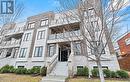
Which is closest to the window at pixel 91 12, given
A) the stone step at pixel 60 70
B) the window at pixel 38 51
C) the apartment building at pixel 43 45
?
the stone step at pixel 60 70

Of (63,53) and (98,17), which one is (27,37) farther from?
(98,17)

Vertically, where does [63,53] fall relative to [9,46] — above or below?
below

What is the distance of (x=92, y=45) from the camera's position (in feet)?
29.4

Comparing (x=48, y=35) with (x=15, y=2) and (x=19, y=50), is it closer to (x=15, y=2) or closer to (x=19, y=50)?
(x=19, y=50)

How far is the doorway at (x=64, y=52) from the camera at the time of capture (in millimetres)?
21264

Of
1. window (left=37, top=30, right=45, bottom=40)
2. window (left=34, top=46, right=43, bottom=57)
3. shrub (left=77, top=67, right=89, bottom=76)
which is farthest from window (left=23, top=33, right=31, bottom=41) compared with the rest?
shrub (left=77, top=67, right=89, bottom=76)

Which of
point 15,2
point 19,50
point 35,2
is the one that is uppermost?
point 15,2

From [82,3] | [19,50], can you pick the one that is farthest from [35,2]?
[19,50]

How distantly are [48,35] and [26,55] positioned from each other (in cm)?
548

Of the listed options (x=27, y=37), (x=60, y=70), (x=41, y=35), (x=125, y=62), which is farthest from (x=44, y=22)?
(x=125, y=62)

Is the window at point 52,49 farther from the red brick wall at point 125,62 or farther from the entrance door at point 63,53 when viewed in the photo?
the red brick wall at point 125,62

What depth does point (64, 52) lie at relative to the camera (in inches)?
869

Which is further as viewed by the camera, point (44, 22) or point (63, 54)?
point (44, 22)

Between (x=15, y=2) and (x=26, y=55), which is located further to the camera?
(x=26, y=55)
